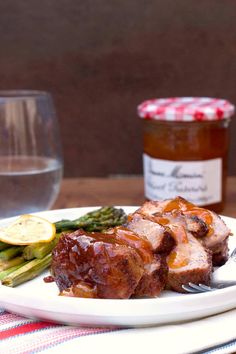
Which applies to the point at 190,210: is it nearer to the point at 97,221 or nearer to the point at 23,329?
the point at 97,221

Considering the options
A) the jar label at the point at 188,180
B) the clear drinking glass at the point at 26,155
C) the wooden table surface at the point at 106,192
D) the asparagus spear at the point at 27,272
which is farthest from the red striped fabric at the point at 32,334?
the wooden table surface at the point at 106,192

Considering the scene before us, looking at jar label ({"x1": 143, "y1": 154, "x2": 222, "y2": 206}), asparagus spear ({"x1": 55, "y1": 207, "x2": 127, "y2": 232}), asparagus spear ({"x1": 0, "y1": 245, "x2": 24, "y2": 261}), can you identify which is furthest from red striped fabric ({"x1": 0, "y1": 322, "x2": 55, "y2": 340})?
jar label ({"x1": 143, "y1": 154, "x2": 222, "y2": 206})

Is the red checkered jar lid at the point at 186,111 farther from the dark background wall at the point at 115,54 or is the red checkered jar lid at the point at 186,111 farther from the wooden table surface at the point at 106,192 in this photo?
the dark background wall at the point at 115,54

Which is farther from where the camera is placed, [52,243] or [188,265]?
[52,243]

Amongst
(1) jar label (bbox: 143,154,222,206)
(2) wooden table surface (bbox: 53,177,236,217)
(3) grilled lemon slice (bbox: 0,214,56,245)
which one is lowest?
(2) wooden table surface (bbox: 53,177,236,217)

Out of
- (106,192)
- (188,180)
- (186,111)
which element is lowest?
(106,192)

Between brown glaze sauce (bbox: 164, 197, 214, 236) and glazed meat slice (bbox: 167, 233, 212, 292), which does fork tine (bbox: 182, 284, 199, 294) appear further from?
brown glaze sauce (bbox: 164, 197, 214, 236)

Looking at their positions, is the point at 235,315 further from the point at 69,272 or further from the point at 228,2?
the point at 228,2

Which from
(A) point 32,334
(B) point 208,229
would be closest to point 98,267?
(A) point 32,334
